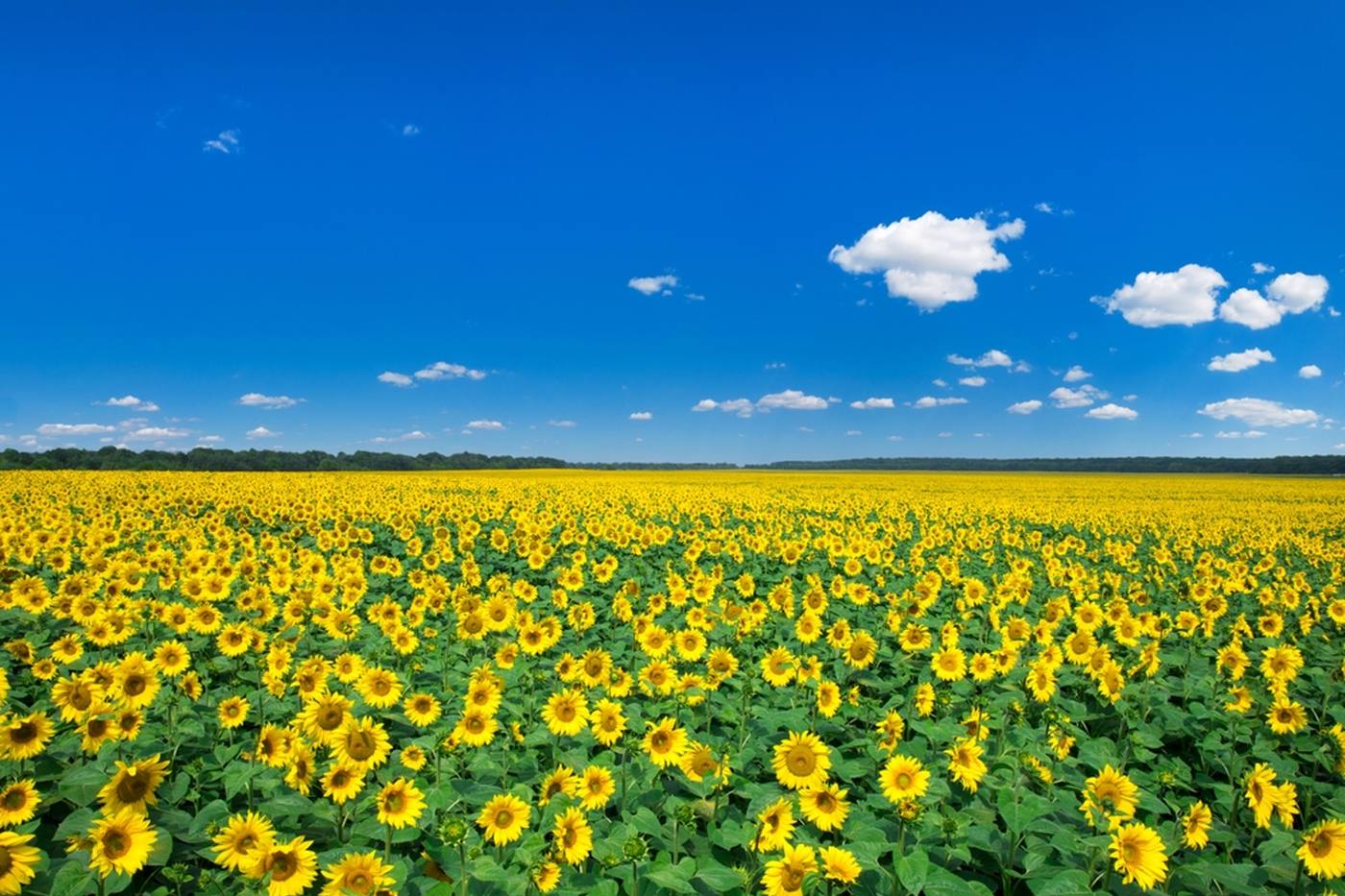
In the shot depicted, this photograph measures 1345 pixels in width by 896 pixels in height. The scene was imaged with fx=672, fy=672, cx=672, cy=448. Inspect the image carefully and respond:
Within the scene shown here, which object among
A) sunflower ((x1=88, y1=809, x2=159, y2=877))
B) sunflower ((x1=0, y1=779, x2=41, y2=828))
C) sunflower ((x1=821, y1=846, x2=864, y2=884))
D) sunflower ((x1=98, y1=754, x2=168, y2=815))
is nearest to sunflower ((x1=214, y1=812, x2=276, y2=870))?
sunflower ((x1=88, y1=809, x2=159, y2=877))

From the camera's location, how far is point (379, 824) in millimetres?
3686

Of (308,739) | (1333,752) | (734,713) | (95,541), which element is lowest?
(1333,752)

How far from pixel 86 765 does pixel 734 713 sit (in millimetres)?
4277

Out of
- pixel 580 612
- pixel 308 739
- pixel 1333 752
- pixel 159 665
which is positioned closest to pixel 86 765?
pixel 159 665

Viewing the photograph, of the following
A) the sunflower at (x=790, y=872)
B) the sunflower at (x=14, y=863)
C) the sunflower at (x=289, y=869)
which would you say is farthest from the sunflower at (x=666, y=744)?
the sunflower at (x=14, y=863)

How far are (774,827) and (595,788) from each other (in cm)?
100

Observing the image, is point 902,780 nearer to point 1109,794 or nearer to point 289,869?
point 1109,794

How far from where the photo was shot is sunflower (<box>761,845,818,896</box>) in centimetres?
300

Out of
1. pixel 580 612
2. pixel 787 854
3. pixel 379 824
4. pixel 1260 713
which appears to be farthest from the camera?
pixel 580 612

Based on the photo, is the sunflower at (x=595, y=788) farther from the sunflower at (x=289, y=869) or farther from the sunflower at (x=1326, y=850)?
the sunflower at (x=1326, y=850)

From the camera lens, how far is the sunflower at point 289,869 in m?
2.86

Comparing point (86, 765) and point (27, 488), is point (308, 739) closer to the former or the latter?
point (86, 765)

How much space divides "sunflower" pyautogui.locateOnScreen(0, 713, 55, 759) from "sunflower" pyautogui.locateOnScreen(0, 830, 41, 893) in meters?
1.10

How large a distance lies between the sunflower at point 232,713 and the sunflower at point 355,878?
2.30 meters
